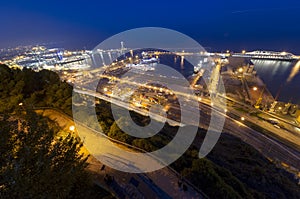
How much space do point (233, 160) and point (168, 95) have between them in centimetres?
1324

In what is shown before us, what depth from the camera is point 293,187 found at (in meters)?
8.13

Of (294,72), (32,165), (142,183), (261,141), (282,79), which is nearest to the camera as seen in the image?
(32,165)

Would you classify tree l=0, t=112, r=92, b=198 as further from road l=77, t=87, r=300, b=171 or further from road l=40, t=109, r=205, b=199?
road l=77, t=87, r=300, b=171

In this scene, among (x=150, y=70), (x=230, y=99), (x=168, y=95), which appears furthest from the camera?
(x=150, y=70)

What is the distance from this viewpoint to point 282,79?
1257 inches

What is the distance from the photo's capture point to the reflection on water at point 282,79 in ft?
80.3

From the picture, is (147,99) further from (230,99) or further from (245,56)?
(245,56)

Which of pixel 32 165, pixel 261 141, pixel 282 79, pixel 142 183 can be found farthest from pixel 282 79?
pixel 32 165

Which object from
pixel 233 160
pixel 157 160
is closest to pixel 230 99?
pixel 233 160

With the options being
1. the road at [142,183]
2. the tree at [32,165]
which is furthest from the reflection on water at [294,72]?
the tree at [32,165]

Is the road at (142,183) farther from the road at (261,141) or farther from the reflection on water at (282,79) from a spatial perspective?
the reflection on water at (282,79)

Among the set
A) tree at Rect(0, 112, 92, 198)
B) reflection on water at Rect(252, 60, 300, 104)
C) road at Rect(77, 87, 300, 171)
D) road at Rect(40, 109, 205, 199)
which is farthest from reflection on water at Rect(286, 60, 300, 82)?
tree at Rect(0, 112, 92, 198)

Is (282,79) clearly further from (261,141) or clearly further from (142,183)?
(142,183)

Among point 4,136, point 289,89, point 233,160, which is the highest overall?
point 4,136
